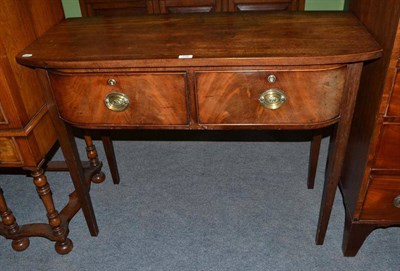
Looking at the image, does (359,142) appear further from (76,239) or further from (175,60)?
(76,239)

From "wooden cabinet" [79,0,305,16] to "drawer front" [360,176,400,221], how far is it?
163 cm

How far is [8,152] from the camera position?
1571 millimetres

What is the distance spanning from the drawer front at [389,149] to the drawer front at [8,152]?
1.47 meters

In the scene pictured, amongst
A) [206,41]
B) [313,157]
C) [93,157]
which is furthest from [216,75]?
[93,157]

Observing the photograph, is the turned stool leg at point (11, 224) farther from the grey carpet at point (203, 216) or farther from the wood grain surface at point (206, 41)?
the wood grain surface at point (206, 41)

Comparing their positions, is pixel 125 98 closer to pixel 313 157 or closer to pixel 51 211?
pixel 51 211

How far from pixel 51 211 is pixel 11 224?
0.27 meters

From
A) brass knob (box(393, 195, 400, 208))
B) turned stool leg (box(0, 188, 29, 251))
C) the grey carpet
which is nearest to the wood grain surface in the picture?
brass knob (box(393, 195, 400, 208))

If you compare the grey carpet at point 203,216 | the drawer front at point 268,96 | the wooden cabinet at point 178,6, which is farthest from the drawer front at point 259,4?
the drawer front at point 268,96

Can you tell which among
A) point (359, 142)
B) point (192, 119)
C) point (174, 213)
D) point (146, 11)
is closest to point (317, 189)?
point (359, 142)

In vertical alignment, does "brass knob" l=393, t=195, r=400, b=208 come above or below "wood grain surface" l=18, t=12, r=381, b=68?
below

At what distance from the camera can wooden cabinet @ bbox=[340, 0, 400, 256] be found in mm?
1312

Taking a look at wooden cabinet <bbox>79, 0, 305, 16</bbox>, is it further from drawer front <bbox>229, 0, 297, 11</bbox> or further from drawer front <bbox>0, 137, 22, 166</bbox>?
drawer front <bbox>0, 137, 22, 166</bbox>

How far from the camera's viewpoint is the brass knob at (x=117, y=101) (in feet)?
4.60
